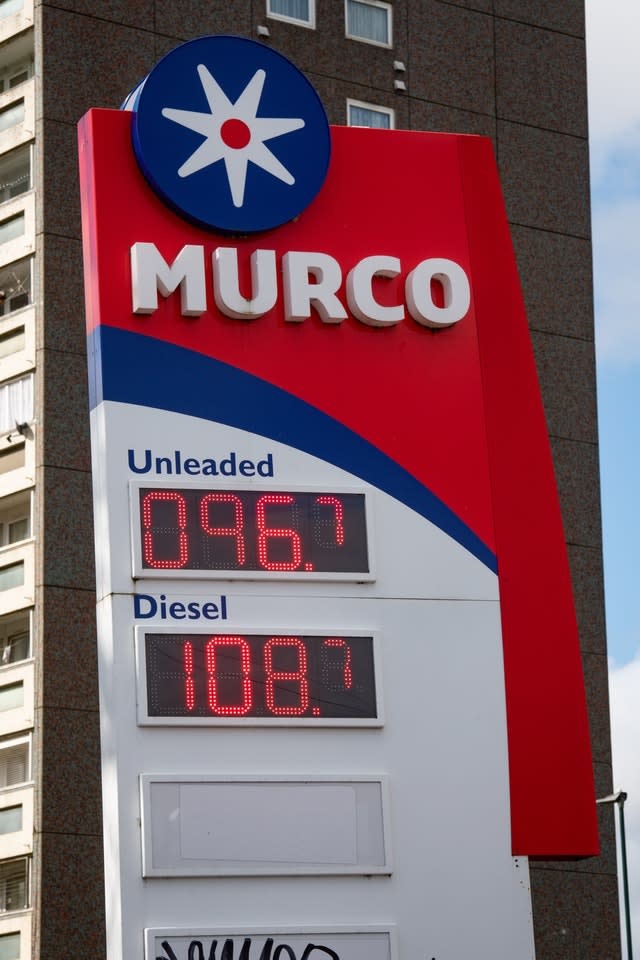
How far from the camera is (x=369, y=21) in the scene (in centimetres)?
3984

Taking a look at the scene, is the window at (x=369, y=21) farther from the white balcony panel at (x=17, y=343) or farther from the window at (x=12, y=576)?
the window at (x=12, y=576)

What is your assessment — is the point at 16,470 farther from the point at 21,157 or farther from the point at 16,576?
the point at 21,157

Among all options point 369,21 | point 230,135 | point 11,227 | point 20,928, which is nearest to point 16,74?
point 11,227

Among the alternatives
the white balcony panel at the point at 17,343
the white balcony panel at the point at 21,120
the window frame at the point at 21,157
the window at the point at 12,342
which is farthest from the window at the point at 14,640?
the white balcony panel at the point at 21,120

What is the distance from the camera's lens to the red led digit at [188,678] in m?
14.8

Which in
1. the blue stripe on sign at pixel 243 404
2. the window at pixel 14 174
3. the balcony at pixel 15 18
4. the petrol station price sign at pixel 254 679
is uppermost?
the balcony at pixel 15 18

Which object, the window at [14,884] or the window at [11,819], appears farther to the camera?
the window at [11,819]

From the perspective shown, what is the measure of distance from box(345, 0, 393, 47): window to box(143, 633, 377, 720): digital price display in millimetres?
26423

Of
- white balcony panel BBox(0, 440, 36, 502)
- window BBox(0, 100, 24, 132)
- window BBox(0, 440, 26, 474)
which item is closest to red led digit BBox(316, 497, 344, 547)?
white balcony panel BBox(0, 440, 36, 502)

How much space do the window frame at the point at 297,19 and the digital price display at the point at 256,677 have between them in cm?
2584

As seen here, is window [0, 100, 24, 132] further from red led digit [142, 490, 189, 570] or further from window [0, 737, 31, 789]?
red led digit [142, 490, 189, 570]

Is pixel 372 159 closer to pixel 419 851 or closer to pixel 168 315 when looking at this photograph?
pixel 168 315

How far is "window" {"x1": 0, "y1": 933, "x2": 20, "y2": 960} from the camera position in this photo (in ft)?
107

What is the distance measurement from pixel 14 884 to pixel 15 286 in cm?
1139
